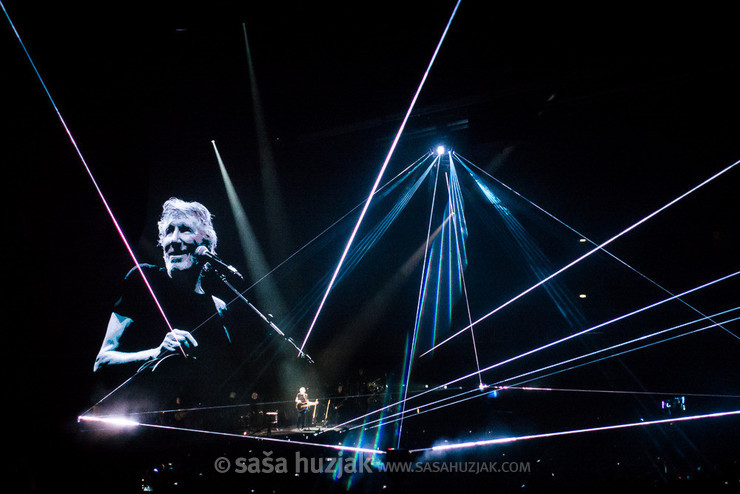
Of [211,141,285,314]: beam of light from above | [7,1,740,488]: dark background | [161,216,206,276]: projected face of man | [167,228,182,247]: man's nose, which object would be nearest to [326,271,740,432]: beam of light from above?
[7,1,740,488]: dark background

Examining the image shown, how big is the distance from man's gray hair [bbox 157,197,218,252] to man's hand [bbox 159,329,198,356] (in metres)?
1.28

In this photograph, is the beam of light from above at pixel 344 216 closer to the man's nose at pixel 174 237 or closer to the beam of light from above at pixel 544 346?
the man's nose at pixel 174 237

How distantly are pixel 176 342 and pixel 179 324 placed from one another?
0.82 feet

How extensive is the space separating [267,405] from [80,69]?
17.7 feet

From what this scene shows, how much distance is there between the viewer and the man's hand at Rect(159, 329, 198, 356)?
5227 millimetres

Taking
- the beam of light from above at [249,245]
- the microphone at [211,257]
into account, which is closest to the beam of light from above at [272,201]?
the beam of light from above at [249,245]

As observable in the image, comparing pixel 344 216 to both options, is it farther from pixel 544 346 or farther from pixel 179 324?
pixel 544 346

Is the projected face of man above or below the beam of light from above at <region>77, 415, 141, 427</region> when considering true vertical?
above

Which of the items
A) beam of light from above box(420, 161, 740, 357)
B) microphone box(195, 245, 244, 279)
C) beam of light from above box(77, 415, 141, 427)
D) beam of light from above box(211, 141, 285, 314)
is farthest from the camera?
beam of light from above box(211, 141, 285, 314)

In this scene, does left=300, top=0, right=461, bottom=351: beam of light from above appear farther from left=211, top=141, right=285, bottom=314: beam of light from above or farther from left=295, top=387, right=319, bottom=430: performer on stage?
left=295, top=387, right=319, bottom=430: performer on stage

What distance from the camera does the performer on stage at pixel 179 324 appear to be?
4.87 meters

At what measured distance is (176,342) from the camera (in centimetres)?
531

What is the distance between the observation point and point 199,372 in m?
5.55

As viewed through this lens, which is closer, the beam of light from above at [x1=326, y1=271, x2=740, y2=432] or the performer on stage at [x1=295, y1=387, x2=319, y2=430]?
the beam of light from above at [x1=326, y1=271, x2=740, y2=432]
